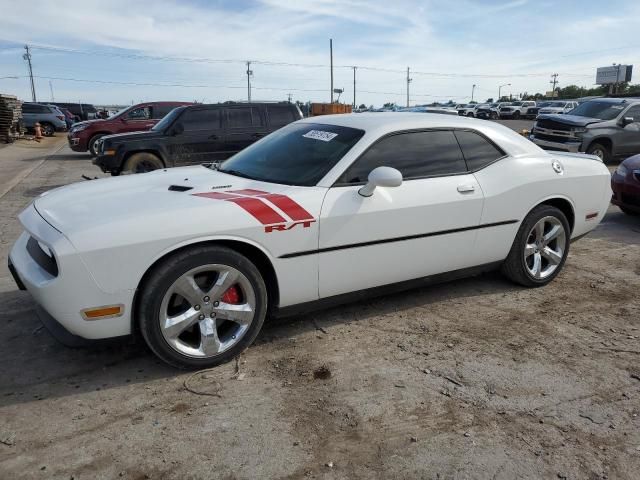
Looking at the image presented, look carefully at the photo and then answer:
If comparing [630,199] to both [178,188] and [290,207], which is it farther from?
[178,188]

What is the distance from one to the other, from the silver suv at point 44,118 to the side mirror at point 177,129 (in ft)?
68.5

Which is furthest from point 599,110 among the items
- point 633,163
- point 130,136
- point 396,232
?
point 396,232

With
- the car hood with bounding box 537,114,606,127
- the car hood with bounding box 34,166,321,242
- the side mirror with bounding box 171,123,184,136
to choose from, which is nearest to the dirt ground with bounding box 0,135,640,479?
the car hood with bounding box 34,166,321,242

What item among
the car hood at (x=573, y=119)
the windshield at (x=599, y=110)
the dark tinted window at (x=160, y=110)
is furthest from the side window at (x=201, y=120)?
the windshield at (x=599, y=110)

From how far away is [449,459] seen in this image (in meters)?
2.39

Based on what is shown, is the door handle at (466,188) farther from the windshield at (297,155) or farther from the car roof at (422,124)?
the windshield at (297,155)

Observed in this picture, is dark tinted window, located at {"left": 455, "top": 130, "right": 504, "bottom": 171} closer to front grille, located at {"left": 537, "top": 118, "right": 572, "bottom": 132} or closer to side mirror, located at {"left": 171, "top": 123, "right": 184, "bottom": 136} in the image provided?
side mirror, located at {"left": 171, "top": 123, "right": 184, "bottom": 136}

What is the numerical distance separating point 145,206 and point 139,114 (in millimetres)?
13998

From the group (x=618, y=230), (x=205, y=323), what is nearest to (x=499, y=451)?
(x=205, y=323)

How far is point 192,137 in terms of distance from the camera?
10.3m

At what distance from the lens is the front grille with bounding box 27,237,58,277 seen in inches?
114

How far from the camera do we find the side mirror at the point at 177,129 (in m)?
10.2

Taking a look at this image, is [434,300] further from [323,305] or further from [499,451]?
[499,451]

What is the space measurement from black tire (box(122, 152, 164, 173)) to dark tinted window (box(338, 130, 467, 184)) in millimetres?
7127
